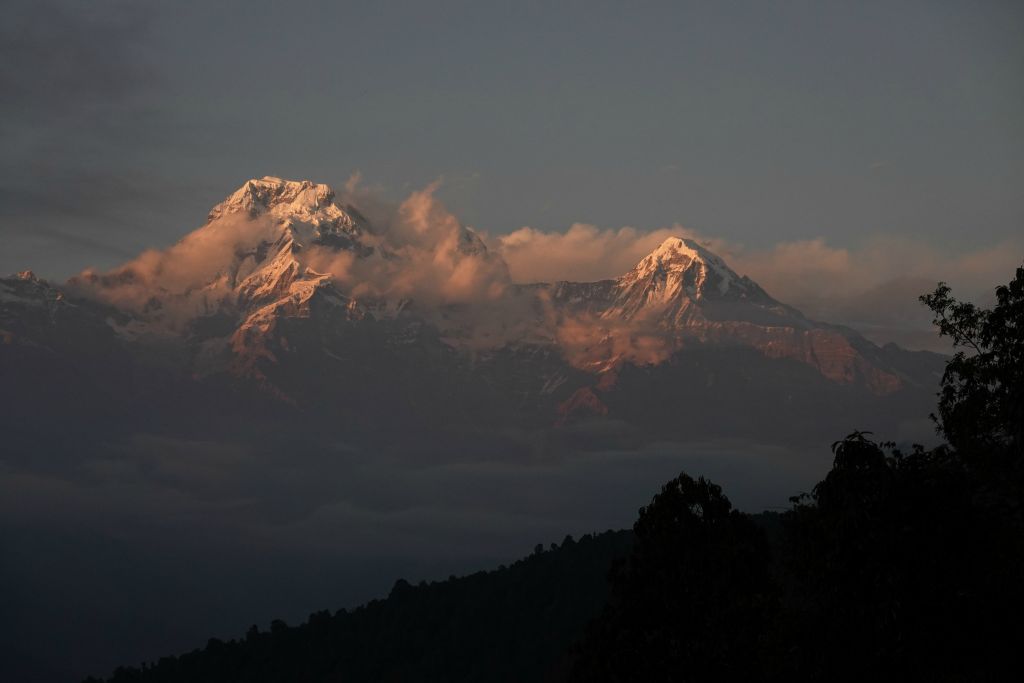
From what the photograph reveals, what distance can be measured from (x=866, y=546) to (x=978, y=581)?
369 cm

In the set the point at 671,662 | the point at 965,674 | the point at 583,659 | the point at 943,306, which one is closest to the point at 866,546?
the point at 965,674

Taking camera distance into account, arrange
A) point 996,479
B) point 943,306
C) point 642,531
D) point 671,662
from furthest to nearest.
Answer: point 943,306 < point 642,531 < point 671,662 < point 996,479

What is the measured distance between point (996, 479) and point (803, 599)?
301 inches

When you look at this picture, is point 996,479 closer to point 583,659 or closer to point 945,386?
point 945,386

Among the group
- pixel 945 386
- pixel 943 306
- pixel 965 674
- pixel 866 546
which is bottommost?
pixel 965 674

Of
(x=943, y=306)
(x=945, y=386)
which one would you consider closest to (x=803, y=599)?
(x=945, y=386)

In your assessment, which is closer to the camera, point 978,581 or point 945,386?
point 978,581

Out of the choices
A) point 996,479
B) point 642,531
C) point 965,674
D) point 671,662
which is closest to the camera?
point 965,674

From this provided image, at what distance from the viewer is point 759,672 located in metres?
53.0

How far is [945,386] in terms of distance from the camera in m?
59.6

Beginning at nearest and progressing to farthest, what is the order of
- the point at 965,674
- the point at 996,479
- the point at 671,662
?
the point at 965,674
the point at 996,479
the point at 671,662

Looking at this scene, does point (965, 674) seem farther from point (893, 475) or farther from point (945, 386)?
point (945, 386)

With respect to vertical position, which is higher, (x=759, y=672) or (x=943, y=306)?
(x=943, y=306)

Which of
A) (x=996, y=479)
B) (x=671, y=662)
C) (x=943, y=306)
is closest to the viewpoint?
(x=996, y=479)
